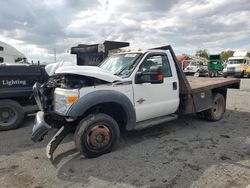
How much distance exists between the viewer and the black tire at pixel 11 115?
6535 mm

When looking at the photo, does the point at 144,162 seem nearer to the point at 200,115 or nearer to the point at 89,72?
the point at 89,72

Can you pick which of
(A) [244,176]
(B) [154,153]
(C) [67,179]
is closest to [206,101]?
(B) [154,153]

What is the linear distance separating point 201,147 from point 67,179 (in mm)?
2625

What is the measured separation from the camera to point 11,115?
262 inches

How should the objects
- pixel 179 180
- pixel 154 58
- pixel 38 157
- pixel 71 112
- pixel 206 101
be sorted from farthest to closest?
pixel 206 101, pixel 154 58, pixel 38 157, pixel 71 112, pixel 179 180

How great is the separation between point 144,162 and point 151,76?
154 centimetres

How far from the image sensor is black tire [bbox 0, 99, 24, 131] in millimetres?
6535

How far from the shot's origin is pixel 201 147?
4934mm

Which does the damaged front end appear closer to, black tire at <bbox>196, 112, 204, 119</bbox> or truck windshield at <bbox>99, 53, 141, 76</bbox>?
truck windshield at <bbox>99, 53, 141, 76</bbox>

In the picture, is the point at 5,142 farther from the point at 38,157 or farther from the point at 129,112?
the point at 129,112

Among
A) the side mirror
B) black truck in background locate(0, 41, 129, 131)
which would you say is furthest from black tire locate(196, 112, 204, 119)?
black truck in background locate(0, 41, 129, 131)

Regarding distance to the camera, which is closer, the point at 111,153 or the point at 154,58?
the point at 111,153

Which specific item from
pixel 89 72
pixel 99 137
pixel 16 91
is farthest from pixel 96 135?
pixel 16 91

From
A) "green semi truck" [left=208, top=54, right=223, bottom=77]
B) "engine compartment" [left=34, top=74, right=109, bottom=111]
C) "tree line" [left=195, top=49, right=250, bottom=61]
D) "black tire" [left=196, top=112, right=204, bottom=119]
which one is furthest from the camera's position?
"tree line" [left=195, top=49, right=250, bottom=61]
